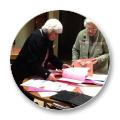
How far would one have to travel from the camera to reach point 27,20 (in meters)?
1.69

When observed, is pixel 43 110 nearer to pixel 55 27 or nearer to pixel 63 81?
pixel 63 81

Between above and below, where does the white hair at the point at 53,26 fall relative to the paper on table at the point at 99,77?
above

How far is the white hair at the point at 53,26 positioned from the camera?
5.36 feet

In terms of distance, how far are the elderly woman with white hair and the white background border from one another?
8 cm

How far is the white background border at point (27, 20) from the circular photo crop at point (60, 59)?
0.15ft

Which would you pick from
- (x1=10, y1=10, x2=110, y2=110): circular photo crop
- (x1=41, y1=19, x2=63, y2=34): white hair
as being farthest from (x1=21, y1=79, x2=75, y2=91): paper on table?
(x1=41, y1=19, x2=63, y2=34): white hair

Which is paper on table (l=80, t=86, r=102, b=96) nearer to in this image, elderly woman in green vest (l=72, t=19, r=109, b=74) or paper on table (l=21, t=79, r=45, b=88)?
elderly woman in green vest (l=72, t=19, r=109, b=74)

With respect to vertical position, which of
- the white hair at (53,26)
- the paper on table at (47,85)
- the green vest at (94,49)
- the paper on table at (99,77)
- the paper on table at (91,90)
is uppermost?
the white hair at (53,26)

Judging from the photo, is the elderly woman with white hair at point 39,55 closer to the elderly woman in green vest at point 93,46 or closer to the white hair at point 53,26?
the white hair at point 53,26

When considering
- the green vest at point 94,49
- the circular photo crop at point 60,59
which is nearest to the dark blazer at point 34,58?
the circular photo crop at point 60,59

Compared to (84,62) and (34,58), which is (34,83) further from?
(84,62)

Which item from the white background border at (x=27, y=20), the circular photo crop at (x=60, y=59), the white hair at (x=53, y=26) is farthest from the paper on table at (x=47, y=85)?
the white hair at (x=53, y=26)

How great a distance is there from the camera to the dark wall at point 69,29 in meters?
1.62

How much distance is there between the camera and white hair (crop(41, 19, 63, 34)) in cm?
163
